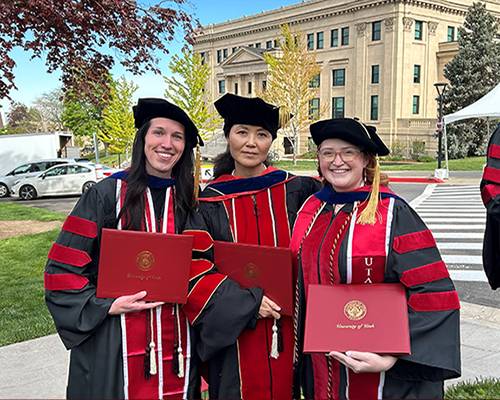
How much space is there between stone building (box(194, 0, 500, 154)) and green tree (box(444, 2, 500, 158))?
364 centimetres

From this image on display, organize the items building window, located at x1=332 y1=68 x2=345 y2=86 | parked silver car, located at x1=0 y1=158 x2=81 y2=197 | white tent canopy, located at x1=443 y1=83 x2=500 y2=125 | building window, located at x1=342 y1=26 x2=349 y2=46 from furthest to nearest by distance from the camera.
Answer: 1. building window, located at x1=332 y1=68 x2=345 y2=86
2. building window, located at x1=342 y1=26 x2=349 y2=46
3. parked silver car, located at x1=0 y1=158 x2=81 y2=197
4. white tent canopy, located at x1=443 y1=83 x2=500 y2=125

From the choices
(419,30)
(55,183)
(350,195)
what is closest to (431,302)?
(350,195)

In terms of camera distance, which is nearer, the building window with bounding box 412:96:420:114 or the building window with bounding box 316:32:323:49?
the building window with bounding box 412:96:420:114

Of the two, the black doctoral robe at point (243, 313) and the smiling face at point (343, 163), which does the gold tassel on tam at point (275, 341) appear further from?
the smiling face at point (343, 163)

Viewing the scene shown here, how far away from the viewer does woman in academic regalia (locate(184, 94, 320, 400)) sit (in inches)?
95.9

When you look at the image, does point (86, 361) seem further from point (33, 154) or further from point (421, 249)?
point (33, 154)

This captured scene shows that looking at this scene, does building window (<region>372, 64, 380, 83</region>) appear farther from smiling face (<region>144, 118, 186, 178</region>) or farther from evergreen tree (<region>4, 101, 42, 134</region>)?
evergreen tree (<region>4, 101, 42, 134</region>)

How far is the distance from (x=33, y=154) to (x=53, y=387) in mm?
24058

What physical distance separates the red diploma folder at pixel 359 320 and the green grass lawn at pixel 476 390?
168 centimetres

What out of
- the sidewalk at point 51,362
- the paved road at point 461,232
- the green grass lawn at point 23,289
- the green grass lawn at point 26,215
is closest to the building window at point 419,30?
the paved road at point 461,232

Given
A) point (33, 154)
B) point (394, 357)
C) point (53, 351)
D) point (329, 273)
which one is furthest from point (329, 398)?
point (33, 154)

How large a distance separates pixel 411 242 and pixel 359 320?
40 cm

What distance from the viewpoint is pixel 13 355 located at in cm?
427

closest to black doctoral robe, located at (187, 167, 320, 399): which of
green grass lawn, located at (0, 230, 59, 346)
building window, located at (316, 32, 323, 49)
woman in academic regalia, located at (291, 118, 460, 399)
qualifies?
woman in academic regalia, located at (291, 118, 460, 399)
